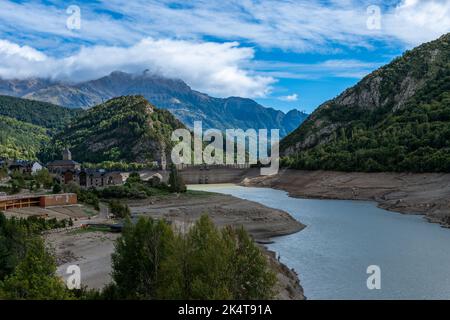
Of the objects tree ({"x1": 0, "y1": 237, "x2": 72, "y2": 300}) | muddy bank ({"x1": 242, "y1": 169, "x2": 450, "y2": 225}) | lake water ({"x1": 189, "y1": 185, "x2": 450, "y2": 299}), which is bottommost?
lake water ({"x1": 189, "y1": 185, "x2": 450, "y2": 299})

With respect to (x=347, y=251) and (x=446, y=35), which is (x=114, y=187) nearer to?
(x=347, y=251)

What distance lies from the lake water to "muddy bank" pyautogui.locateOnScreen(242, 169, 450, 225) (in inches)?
178

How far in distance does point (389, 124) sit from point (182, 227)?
101536mm

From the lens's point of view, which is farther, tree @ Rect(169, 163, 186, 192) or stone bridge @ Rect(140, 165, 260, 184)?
stone bridge @ Rect(140, 165, 260, 184)

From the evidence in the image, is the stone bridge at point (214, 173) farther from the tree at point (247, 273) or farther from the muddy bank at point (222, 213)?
the tree at point (247, 273)

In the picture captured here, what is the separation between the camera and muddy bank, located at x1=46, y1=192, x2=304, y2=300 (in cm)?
3397

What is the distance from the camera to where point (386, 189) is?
93312mm

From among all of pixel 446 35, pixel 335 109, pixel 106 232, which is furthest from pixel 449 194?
pixel 446 35

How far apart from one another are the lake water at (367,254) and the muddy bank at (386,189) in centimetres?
452

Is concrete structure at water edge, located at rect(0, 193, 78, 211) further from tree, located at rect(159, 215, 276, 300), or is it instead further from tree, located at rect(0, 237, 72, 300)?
tree, located at rect(159, 215, 276, 300)

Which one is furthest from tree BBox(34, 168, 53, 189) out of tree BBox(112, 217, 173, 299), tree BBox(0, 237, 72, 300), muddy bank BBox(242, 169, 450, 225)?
tree BBox(0, 237, 72, 300)

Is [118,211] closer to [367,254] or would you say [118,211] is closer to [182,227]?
[182,227]

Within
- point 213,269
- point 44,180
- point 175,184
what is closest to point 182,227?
point 213,269
